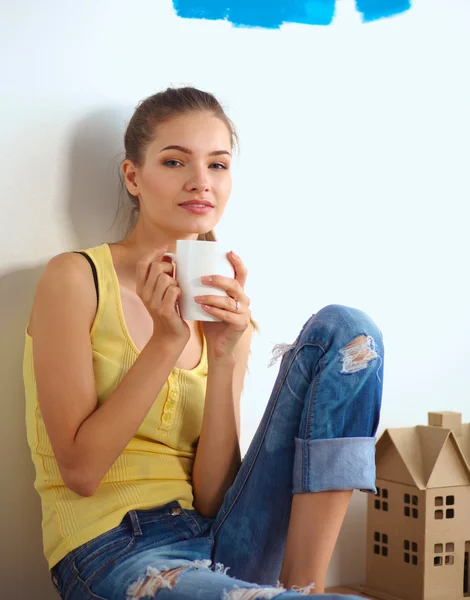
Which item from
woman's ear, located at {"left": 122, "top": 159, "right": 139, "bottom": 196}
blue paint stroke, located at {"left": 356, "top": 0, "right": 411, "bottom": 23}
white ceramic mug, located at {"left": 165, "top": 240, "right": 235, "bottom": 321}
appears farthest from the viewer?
blue paint stroke, located at {"left": 356, "top": 0, "right": 411, "bottom": 23}

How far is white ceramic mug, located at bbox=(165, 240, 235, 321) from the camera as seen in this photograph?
3.48ft

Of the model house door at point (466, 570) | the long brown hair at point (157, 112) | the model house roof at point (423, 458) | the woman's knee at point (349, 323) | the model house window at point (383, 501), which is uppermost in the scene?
the long brown hair at point (157, 112)

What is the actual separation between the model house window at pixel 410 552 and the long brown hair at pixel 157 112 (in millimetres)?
882

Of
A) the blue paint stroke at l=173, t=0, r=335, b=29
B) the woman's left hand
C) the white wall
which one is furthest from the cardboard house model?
the blue paint stroke at l=173, t=0, r=335, b=29

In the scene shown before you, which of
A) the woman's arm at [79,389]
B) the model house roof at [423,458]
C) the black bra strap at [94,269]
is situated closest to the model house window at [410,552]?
the model house roof at [423,458]

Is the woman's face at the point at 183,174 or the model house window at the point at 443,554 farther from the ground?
the woman's face at the point at 183,174

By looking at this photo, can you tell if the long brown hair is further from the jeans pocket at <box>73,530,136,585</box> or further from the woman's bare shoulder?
the jeans pocket at <box>73,530,136,585</box>

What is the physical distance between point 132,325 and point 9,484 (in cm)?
37

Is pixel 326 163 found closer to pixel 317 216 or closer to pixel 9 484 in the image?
pixel 317 216

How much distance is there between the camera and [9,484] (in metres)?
1.42

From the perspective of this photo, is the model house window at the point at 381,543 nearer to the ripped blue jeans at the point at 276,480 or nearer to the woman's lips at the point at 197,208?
the ripped blue jeans at the point at 276,480

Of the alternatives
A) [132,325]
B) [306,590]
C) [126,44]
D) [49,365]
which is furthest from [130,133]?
[306,590]

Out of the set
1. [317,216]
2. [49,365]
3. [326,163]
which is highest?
[326,163]

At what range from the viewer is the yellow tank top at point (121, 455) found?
123cm
